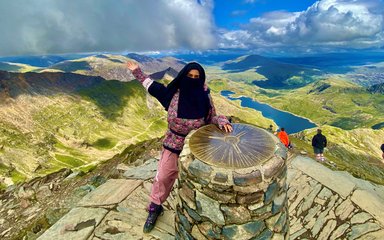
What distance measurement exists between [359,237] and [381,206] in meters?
2.84

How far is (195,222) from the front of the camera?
7.70 metres

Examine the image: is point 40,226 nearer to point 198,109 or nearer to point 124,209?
point 124,209

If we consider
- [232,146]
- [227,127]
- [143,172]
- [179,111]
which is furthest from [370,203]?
[143,172]

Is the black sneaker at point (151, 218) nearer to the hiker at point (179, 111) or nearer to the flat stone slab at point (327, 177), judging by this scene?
the hiker at point (179, 111)

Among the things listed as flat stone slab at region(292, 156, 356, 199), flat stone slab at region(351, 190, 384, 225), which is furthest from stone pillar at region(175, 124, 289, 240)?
flat stone slab at region(292, 156, 356, 199)

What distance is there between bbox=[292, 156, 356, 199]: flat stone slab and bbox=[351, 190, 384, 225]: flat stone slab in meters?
0.41

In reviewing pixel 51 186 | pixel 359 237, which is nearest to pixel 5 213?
pixel 51 186

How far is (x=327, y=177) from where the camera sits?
1490cm

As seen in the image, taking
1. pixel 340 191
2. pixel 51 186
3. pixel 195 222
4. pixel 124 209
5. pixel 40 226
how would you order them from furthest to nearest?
pixel 51 186 → pixel 340 191 → pixel 40 226 → pixel 124 209 → pixel 195 222

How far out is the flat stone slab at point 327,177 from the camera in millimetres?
13781

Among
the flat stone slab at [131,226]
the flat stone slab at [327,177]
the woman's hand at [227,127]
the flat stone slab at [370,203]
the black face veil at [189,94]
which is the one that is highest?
the black face veil at [189,94]

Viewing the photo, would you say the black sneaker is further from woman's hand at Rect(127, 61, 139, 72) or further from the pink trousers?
woman's hand at Rect(127, 61, 139, 72)

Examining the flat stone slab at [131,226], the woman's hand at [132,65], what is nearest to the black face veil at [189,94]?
the woman's hand at [132,65]

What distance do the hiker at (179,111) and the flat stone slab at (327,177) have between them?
330 inches
